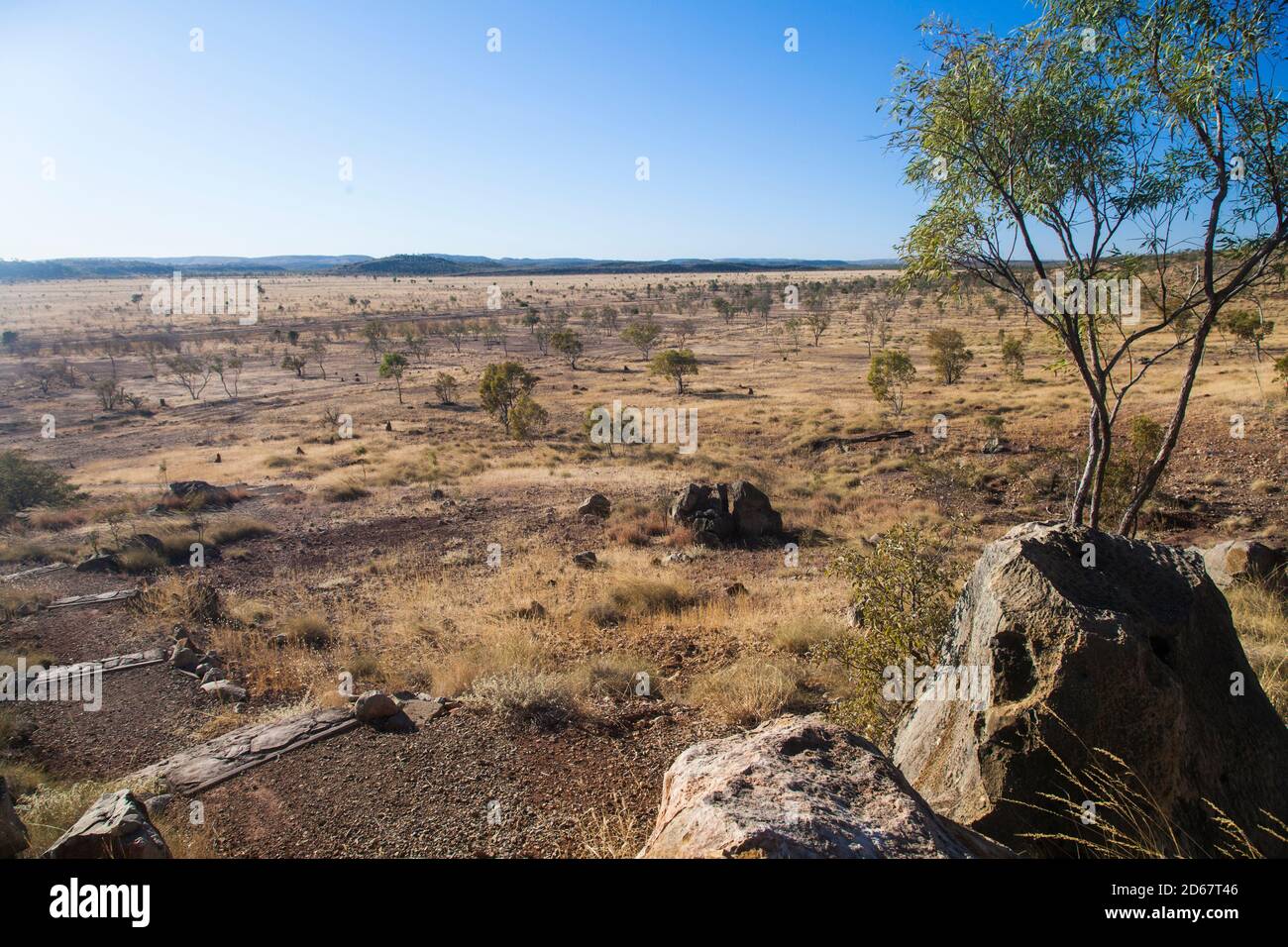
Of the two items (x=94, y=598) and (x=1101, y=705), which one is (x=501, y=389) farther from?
(x=1101, y=705)

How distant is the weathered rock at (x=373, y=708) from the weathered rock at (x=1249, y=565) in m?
11.4

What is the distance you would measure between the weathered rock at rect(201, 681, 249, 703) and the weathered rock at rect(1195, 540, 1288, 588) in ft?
44.7

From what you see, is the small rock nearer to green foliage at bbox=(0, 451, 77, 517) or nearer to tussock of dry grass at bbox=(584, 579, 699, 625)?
tussock of dry grass at bbox=(584, 579, 699, 625)

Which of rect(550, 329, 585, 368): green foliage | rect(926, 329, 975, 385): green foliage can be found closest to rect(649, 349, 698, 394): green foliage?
rect(550, 329, 585, 368): green foliage

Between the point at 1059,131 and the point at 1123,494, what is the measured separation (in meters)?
10.2

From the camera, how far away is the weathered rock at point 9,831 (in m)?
4.43

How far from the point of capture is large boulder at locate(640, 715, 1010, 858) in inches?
107

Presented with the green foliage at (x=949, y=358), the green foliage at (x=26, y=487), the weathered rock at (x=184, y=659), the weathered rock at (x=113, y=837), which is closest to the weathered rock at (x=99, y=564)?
the weathered rock at (x=184, y=659)

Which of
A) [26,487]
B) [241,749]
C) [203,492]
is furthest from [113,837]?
[26,487]

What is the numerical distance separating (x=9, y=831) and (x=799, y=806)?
535cm

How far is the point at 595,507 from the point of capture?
18906 mm

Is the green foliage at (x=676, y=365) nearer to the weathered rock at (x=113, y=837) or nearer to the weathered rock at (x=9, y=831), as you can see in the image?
the weathered rock at (x=113, y=837)

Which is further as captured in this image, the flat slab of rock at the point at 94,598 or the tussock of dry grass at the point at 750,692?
the flat slab of rock at the point at 94,598
